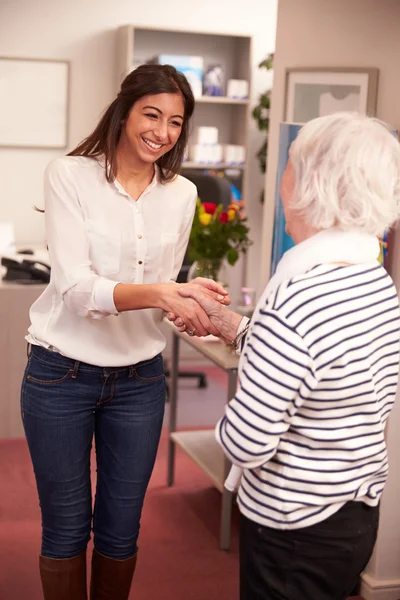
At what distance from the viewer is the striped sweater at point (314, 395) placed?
136 cm

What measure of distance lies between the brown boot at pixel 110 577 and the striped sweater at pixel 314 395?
85cm

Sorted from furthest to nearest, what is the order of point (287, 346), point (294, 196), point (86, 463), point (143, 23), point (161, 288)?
point (143, 23), point (86, 463), point (161, 288), point (294, 196), point (287, 346)

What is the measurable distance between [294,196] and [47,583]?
128 cm

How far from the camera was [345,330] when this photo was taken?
1380 millimetres

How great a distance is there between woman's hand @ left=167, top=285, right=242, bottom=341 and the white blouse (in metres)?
0.16

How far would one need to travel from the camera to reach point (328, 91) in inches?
120

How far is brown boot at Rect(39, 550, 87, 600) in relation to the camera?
2.18 metres

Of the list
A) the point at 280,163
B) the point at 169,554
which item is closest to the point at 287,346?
the point at 280,163

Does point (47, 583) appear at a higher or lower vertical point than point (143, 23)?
lower

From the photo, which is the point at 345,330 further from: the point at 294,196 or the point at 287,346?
the point at 294,196

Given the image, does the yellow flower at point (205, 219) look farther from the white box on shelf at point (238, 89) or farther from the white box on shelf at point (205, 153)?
the white box on shelf at point (238, 89)

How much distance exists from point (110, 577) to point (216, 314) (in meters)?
0.78

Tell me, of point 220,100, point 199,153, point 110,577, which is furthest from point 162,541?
point 220,100

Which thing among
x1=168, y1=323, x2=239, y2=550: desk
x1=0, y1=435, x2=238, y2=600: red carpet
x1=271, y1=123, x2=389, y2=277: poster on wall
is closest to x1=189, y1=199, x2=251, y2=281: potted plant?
x1=168, y1=323, x2=239, y2=550: desk
